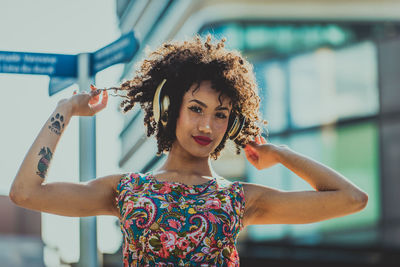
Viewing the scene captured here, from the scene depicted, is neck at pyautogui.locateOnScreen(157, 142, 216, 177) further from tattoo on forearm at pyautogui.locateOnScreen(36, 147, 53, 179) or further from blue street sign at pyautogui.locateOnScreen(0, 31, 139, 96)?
blue street sign at pyautogui.locateOnScreen(0, 31, 139, 96)

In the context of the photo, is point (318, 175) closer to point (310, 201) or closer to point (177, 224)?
point (310, 201)

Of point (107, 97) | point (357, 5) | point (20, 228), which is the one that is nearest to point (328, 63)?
point (357, 5)

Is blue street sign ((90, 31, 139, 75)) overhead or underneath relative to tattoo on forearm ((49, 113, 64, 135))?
overhead

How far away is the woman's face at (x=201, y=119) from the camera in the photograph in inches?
115

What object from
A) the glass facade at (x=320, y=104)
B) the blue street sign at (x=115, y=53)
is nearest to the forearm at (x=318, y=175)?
the blue street sign at (x=115, y=53)

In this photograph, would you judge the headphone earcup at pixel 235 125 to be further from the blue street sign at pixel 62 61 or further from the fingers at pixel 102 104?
the blue street sign at pixel 62 61

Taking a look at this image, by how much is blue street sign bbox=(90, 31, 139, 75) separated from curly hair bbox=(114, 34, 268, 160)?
1.05 meters

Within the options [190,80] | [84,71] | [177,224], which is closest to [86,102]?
[190,80]

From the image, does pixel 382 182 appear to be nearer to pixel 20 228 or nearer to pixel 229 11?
pixel 229 11

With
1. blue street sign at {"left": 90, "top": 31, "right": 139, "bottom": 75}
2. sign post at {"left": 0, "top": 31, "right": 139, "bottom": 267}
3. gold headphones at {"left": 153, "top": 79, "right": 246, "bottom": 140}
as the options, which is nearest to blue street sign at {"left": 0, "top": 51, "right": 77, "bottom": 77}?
sign post at {"left": 0, "top": 31, "right": 139, "bottom": 267}

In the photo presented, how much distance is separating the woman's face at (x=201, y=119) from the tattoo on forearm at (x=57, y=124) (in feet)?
1.67

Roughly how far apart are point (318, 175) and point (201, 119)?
0.60 metres

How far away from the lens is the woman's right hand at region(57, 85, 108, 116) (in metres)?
3.13

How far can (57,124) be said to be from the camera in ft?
9.72
